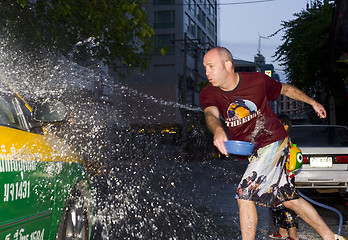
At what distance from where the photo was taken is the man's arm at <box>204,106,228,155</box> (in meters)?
3.73

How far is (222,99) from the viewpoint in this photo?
4.41m

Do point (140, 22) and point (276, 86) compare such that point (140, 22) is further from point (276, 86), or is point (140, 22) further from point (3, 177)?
point (3, 177)

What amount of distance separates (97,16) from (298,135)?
4.69 metres

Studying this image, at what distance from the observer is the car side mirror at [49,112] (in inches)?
150

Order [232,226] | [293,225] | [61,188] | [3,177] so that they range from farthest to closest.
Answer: [232,226], [293,225], [61,188], [3,177]

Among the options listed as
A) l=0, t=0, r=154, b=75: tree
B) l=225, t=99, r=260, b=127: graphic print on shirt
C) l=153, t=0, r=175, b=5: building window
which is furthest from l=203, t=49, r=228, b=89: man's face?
l=153, t=0, r=175, b=5: building window

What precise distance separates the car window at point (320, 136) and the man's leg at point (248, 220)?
17.0 ft

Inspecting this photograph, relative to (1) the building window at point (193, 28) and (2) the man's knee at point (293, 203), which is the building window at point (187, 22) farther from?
(2) the man's knee at point (293, 203)

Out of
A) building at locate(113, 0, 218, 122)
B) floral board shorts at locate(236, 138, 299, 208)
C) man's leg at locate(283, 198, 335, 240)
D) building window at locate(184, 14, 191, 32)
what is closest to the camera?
floral board shorts at locate(236, 138, 299, 208)

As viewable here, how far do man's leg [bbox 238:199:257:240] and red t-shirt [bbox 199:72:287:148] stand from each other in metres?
0.54

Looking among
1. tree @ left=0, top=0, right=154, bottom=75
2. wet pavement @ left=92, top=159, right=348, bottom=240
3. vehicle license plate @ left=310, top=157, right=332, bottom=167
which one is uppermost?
tree @ left=0, top=0, right=154, bottom=75

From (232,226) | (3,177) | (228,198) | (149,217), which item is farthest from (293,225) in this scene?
(228,198)

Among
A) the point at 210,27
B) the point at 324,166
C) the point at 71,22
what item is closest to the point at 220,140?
the point at 324,166

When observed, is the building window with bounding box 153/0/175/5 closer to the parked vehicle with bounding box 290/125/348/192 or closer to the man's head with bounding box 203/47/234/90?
the parked vehicle with bounding box 290/125/348/192
